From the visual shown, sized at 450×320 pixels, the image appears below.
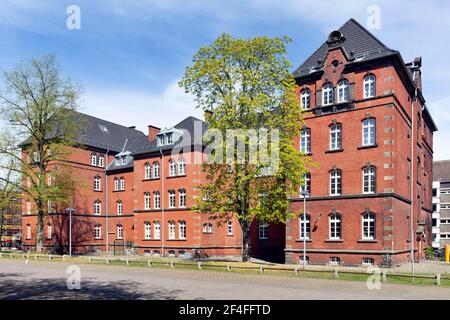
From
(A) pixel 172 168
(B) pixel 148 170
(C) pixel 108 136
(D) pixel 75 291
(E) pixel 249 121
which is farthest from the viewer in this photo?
(C) pixel 108 136

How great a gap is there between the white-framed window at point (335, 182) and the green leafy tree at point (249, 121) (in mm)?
4585

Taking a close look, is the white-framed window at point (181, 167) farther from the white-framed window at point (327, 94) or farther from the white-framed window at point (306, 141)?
the white-framed window at point (327, 94)

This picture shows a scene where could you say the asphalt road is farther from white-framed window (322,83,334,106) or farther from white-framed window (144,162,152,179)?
white-framed window (144,162,152,179)

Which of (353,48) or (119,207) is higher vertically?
(353,48)

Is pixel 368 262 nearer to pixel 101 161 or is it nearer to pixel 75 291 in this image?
pixel 75 291

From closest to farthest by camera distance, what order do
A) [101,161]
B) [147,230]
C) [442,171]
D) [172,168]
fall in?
1. [172,168]
2. [147,230]
3. [101,161]
4. [442,171]

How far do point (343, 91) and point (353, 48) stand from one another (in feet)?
11.0

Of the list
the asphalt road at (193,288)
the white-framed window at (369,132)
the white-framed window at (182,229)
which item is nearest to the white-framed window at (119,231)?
the white-framed window at (182,229)

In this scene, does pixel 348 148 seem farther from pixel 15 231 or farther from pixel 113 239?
pixel 15 231

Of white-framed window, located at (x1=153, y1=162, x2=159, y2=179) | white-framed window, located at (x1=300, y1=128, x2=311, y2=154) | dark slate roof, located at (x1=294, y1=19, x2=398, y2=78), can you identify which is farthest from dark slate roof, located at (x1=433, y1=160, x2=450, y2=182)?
white-framed window, located at (x1=153, y1=162, x2=159, y2=179)

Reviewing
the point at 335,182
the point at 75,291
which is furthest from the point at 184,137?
the point at 75,291

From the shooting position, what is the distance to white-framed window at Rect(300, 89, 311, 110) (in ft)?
109

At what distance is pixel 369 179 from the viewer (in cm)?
3000
